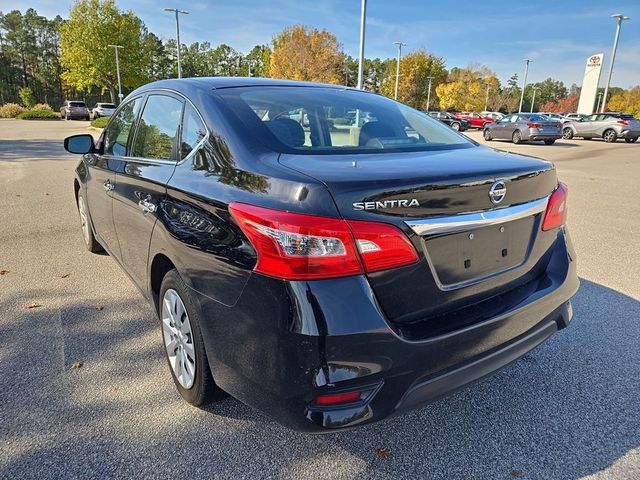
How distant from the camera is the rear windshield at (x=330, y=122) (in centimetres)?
222

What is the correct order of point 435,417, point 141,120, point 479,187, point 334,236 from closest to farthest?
point 334,236, point 479,187, point 435,417, point 141,120

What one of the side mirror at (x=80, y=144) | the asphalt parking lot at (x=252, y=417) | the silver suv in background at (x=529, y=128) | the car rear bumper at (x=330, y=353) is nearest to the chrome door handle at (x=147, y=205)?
the car rear bumper at (x=330, y=353)

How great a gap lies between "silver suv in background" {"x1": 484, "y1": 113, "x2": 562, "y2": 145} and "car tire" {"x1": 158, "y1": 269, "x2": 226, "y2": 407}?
23709 mm

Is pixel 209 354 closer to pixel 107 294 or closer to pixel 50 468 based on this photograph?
pixel 50 468

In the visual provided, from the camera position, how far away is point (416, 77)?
61750 mm

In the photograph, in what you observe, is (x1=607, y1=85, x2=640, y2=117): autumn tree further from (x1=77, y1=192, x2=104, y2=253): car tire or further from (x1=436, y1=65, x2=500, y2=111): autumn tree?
(x1=77, y1=192, x2=104, y2=253): car tire

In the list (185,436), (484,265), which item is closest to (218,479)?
(185,436)

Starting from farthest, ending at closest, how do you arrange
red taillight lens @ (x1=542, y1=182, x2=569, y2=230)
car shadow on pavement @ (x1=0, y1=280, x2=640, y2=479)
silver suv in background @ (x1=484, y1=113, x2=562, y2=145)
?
silver suv in background @ (x1=484, y1=113, x2=562, y2=145) < red taillight lens @ (x1=542, y1=182, x2=569, y2=230) < car shadow on pavement @ (x1=0, y1=280, x2=640, y2=479)

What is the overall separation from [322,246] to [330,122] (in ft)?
4.21

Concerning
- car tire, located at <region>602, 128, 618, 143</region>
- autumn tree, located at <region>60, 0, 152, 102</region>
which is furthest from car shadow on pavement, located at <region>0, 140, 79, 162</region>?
autumn tree, located at <region>60, 0, 152, 102</region>

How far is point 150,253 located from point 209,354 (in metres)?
0.85

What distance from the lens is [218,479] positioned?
1.98 meters

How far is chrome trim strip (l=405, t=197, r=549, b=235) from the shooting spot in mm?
1743

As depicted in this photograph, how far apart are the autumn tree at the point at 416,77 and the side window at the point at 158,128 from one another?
192 ft
